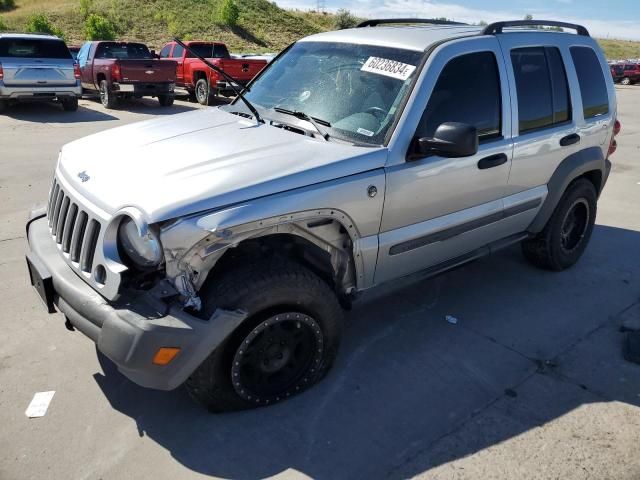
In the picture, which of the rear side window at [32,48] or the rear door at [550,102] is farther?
the rear side window at [32,48]

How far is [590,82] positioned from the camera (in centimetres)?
463

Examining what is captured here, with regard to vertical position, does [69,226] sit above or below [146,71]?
above

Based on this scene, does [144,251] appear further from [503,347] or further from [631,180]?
[631,180]

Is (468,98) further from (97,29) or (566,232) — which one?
(97,29)

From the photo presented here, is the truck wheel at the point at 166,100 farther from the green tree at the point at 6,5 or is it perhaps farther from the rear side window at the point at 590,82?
the green tree at the point at 6,5

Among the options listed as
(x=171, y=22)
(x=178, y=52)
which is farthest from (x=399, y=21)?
(x=171, y=22)

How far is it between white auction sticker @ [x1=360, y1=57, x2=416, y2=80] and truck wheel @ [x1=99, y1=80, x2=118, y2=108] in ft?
39.9

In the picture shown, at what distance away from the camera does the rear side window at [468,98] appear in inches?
133

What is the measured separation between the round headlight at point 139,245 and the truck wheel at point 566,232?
134 inches

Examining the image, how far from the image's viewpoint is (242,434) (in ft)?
9.57

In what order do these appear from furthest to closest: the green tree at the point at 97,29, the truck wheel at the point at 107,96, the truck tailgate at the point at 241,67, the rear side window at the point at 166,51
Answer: the green tree at the point at 97,29 < the rear side window at the point at 166,51 < the truck tailgate at the point at 241,67 < the truck wheel at the point at 107,96

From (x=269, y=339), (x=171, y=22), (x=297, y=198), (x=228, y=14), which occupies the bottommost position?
(x=171, y=22)

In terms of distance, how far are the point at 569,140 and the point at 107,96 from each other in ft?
41.4

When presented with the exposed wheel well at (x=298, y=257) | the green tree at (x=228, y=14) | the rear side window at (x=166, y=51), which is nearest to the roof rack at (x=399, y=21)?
the exposed wheel well at (x=298, y=257)
